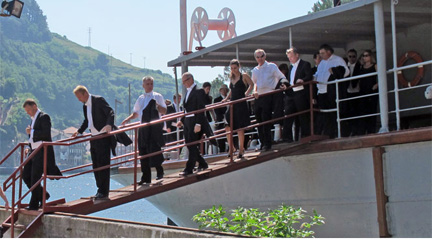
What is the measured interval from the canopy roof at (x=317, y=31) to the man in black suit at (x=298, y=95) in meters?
0.97

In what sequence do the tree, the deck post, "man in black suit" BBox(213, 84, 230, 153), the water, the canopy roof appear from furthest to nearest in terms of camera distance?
the tree → the water → "man in black suit" BBox(213, 84, 230, 153) → the canopy roof → the deck post

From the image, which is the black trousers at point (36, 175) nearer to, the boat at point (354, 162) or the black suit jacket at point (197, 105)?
the black suit jacket at point (197, 105)

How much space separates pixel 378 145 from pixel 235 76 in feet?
7.73

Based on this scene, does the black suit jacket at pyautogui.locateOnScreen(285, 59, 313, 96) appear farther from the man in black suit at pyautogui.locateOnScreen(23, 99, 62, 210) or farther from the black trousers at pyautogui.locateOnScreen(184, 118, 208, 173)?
the man in black suit at pyautogui.locateOnScreen(23, 99, 62, 210)

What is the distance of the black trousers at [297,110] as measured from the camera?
396 inches

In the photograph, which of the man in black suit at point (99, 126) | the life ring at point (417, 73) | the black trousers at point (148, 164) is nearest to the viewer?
the man in black suit at point (99, 126)

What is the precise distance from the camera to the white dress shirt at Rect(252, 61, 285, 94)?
9945mm

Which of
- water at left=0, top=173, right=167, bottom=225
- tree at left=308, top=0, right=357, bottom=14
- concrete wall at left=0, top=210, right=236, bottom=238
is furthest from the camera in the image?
tree at left=308, top=0, right=357, bottom=14

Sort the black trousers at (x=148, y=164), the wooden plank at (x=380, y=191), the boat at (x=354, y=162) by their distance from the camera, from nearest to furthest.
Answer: the boat at (x=354, y=162)
the wooden plank at (x=380, y=191)
the black trousers at (x=148, y=164)

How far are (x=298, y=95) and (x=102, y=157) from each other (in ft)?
9.85

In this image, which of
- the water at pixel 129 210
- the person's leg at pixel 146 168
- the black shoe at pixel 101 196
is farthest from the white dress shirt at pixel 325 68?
the water at pixel 129 210

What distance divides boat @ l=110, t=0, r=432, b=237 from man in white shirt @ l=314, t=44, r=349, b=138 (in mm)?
546

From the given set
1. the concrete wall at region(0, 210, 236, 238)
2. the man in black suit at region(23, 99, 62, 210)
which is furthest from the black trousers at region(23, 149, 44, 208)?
the concrete wall at region(0, 210, 236, 238)

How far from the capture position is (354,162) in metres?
9.34
